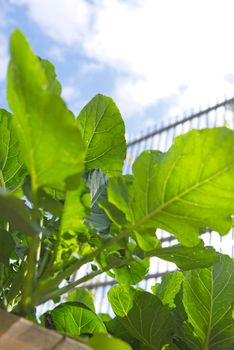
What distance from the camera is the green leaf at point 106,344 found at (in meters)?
0.27

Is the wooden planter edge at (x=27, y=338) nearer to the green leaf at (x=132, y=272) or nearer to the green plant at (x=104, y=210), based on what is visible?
the green plant at (x=104, y=210)

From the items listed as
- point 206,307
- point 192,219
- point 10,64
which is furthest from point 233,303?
point 10,64

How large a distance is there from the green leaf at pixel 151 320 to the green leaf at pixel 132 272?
0.04 feet

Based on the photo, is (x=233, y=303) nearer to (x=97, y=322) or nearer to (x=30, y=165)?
(x=97, y=322)

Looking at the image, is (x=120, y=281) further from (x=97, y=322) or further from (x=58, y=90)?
(x=58, y=90)

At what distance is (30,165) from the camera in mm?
280

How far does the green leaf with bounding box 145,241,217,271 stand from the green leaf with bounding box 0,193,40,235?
10 centimetres

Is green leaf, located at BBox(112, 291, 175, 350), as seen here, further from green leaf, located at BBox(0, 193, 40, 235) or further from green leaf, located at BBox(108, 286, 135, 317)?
green leaf, located at BBox(0, 193, 40, 235)

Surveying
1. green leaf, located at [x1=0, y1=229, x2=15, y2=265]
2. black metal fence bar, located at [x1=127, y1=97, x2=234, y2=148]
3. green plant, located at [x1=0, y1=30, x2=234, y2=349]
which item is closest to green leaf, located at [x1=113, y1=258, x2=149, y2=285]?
green plant, located at [x1=0, y1=30, x2=234, y2=349]

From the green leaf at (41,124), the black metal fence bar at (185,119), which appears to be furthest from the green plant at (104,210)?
the black metal fence bar at (185,119)

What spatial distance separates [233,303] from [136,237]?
0.15 m

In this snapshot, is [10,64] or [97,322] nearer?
[10,64]

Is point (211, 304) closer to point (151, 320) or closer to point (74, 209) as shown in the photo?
point (151, 320)

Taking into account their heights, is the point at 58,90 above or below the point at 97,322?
above
